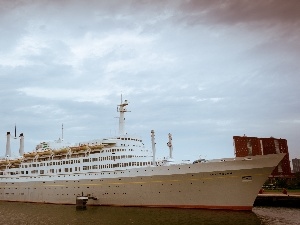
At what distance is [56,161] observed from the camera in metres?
49.1

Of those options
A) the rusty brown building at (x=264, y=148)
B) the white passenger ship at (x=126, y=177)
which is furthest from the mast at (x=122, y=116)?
the rusty brown building at (x=264, y=148)

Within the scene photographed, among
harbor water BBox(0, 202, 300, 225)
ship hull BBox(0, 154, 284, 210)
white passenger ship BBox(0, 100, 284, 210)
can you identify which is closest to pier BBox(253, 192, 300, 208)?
harbor water BBox(0, 202, 300, 225)

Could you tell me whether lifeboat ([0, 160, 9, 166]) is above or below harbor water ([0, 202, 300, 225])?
above

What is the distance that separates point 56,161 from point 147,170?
19.7 metres

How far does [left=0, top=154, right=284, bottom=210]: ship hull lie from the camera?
32031 mm

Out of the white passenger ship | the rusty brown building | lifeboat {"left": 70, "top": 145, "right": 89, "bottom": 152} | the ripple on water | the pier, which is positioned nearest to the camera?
the ripple on water

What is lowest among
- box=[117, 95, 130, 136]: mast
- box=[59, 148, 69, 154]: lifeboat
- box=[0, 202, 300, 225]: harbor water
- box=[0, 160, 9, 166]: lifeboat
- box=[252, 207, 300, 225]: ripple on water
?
box=[252, 207, 300, 225]: ripple on water

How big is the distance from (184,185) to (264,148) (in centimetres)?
5744

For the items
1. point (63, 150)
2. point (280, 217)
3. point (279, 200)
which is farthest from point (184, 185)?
point (63, 150)

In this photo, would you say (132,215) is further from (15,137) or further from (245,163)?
(15,137)

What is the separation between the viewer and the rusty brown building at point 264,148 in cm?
A: 8075

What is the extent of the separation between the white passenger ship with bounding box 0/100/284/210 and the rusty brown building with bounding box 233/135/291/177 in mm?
41889

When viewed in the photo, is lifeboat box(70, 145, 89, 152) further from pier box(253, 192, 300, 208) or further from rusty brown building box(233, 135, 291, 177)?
rusty brown building box(233, 135, 291, 177)

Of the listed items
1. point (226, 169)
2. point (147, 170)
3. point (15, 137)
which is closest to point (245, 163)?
point (226, 169)
